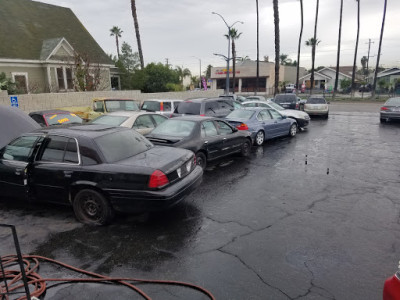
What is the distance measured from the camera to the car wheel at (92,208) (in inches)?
189

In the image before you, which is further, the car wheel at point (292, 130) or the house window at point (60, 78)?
the house window at point (60, 78)

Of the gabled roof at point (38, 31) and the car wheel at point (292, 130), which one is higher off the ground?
the gabled roof at point (38, 31)

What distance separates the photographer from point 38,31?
25656 millimetres

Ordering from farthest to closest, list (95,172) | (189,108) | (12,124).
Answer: (189,108), (12,124), (95,172)

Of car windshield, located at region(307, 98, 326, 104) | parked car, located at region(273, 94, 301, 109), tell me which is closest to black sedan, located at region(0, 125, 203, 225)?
parked car, located at region(273, 94, 301, 109)

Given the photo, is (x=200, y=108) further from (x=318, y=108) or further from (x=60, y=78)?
(x=60, y=78)

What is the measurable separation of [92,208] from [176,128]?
3.47 meters

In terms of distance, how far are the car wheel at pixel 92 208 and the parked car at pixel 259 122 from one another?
20.9 ft

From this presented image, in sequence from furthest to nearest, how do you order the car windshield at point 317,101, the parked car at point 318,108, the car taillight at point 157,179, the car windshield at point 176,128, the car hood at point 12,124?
1. the car windshield at point 317,101
2. the parked car at point 318,108
3. the car windshield at point 176,128
4. the car hood at point 12,124
5. the car taillight at point 157,179

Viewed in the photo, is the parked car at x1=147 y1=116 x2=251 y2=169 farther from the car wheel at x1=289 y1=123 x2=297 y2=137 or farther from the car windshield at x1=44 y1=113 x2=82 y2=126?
the car wheel at x1=289 y1=123 x2=297 y2=137

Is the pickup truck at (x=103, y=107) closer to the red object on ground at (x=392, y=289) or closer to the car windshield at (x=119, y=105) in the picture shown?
the car windshield at (x=119, y=105)

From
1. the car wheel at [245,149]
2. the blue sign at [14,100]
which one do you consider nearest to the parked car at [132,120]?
the car wheel at [245,149]

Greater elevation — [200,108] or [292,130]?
[200,108]

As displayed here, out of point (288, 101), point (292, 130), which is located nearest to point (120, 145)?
point (292, 130)
